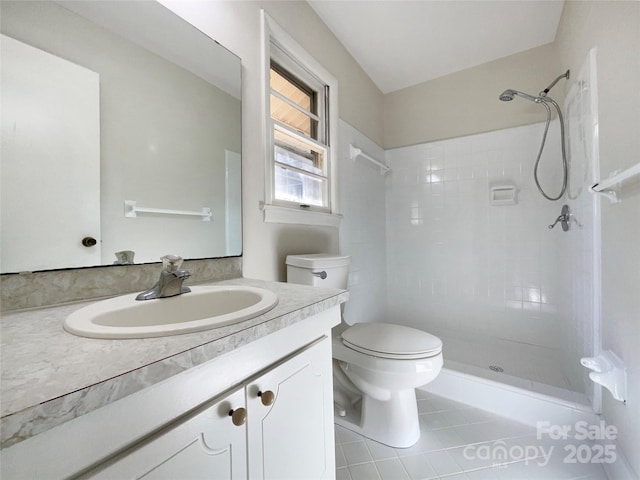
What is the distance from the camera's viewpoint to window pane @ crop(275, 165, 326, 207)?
1421 millimetres

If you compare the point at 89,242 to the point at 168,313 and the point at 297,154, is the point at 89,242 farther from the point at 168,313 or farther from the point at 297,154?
the point at 297,154

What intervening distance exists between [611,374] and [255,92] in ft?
5.99

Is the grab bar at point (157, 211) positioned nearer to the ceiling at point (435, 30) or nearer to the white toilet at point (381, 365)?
the white toilet at point (381, 365)

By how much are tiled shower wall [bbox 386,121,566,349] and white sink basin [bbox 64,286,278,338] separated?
6.32 feet

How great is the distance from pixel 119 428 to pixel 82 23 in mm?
1009

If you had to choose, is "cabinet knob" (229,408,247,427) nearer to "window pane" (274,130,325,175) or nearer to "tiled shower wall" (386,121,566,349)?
"window pane" (274,130,325,175)

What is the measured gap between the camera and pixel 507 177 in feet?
6.70

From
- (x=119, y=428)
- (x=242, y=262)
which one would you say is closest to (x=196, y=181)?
(x=242, y=262)

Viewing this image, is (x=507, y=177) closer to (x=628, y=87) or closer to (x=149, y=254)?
(x=628, y=87)

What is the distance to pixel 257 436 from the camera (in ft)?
1.79

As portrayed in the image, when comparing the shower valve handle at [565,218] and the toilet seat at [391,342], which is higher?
the shower valve handle at [565,218]

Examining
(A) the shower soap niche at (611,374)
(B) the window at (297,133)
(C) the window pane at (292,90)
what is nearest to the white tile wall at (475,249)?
(B) the window at (297,133)

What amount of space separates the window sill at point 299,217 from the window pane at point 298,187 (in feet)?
0.29

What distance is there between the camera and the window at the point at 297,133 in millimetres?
1297
